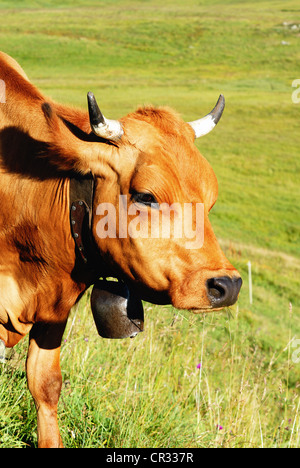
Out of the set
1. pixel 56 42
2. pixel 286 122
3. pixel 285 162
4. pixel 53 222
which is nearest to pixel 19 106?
pixel 53 222

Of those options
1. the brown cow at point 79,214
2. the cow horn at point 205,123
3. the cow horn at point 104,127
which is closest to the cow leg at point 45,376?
the brown cow at point 79,214

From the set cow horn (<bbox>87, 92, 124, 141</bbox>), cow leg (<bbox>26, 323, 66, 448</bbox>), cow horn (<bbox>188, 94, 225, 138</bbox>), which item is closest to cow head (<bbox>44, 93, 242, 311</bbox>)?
cow horn (<bbox>87, 92, 124, 141</bbox>)

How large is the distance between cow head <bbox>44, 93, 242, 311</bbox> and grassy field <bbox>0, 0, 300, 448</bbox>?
0.41 metres

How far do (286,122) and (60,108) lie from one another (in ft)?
105

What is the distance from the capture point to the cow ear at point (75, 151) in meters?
3.36

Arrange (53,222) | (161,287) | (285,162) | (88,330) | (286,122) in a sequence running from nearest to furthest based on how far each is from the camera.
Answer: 1. (161,287)
2. (53,222)
3. (88,330)
4. (285,162)
5. (286,122)

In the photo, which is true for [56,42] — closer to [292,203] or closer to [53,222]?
[292,203]

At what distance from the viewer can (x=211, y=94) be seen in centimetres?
4006

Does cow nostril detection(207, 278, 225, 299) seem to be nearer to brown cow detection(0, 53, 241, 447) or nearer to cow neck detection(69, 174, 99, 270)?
brown cow detection(0, 53, 241, 447)

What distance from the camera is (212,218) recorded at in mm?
18781

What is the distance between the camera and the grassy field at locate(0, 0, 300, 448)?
447 centimetres

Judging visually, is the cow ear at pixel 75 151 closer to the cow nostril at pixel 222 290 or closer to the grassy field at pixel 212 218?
the cow nostril at pixel 222 290

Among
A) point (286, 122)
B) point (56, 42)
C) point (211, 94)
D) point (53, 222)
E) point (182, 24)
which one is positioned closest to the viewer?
point (53, 222)

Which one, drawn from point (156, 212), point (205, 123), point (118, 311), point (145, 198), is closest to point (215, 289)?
point (156, 212)
